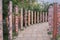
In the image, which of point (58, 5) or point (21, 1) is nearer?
point (58, 5)

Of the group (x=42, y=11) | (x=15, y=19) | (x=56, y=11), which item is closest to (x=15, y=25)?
(x=15, y=19)

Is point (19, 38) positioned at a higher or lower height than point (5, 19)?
lower

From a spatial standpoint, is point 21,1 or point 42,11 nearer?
point 21,1

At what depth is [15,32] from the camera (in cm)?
979

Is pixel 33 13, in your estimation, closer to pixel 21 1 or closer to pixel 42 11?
pixel 42 11

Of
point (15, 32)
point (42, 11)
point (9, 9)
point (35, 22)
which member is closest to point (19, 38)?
point (15, 32)

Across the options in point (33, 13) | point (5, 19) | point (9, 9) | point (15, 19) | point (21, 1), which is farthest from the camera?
point (33, 13)

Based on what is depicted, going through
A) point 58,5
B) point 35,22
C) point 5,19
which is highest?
point 58,5

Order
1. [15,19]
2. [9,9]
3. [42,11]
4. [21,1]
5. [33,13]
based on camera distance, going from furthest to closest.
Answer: [42,11] → [33,13] → [21,1] → [15,19] → [9,9]

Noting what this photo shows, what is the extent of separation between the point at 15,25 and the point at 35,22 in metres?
6.32

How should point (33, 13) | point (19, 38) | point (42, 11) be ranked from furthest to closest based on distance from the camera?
point (42, 11)
point (33, 13)
point (19, 38)

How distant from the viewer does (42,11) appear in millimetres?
17828

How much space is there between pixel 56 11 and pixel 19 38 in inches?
97.8

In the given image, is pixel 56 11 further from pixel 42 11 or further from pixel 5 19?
pixel 42 11
